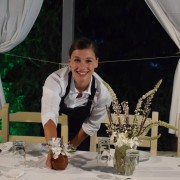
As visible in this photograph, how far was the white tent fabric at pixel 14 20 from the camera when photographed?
3211mm

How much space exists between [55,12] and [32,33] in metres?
0.31

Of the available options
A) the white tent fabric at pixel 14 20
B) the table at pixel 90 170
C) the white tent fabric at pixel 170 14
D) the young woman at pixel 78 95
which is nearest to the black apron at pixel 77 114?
the young woman at pixel 78 95

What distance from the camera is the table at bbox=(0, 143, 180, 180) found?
4.93ft

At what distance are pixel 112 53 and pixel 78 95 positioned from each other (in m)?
1.47

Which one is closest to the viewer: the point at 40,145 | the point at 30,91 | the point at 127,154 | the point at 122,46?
the point at 127,154

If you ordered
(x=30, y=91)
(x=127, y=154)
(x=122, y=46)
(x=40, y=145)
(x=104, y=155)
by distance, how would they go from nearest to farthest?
(x=127, y=154) < (x=104, y=155) < (x=40, y=145) < (x=122, y=46) < (x=30, y=91)

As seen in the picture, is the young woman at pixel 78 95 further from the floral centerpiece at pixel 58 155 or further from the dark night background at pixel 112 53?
the dark night background at pixel 112 53

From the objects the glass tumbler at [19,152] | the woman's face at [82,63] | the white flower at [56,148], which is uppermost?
the woman's face at [82,63]

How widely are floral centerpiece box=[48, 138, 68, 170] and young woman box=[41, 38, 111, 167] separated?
0.32 m

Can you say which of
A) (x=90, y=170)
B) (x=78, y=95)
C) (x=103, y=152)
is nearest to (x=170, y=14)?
(x=78, y=95)

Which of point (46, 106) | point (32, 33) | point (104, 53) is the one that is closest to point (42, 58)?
point (32, 33)

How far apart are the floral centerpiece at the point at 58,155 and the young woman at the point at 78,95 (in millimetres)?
320

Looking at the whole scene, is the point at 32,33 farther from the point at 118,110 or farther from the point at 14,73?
the point at 118,110

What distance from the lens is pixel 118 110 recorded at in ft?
5.04
